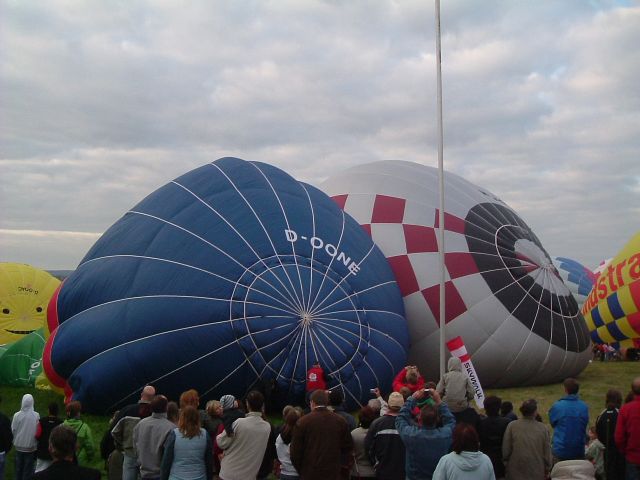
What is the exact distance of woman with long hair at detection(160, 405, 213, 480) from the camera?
4102mm

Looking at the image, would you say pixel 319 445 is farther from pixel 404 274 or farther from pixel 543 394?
pixel 543 394

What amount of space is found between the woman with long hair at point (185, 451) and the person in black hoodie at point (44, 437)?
1109 millimetres

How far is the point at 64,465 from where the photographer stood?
2.97 meters

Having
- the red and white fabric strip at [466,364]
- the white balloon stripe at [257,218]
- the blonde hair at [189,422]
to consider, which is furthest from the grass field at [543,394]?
the blonde hair at [189,422]

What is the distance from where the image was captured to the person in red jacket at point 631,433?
459 centimetres

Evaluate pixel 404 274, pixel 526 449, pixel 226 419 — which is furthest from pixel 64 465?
pixel 404 274

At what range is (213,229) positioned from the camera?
26.3 ft

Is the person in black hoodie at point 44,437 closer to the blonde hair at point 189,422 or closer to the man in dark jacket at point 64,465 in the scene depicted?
the blonde hair at point 189,422

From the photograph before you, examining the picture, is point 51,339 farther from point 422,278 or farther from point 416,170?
point 416,170

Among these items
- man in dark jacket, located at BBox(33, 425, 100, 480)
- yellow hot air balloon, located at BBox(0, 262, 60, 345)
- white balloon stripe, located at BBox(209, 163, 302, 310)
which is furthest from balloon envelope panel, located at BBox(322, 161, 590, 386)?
yellow hot air balloon, located at BBox(0, 262, 60, 345)

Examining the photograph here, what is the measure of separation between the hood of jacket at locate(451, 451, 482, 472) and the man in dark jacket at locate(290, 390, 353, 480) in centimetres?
80

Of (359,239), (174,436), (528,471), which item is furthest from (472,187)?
(174,436)

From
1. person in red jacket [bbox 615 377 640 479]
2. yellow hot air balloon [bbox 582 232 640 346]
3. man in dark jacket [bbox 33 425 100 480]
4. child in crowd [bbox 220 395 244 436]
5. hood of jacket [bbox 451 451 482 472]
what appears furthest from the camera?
yellow hot air balloon [bbox 582 232 640 346]

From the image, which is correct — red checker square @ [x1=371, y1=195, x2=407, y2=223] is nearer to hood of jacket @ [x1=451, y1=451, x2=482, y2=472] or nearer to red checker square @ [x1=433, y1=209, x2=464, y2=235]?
red checker square @ [x1=433, y1=209, x2=464, y2=235]
